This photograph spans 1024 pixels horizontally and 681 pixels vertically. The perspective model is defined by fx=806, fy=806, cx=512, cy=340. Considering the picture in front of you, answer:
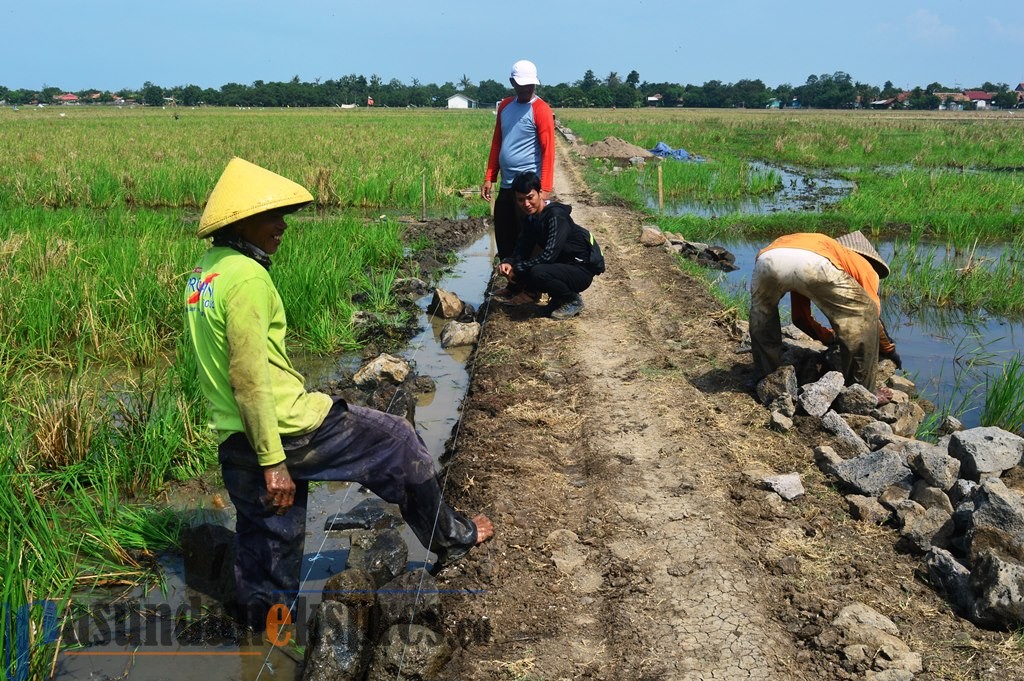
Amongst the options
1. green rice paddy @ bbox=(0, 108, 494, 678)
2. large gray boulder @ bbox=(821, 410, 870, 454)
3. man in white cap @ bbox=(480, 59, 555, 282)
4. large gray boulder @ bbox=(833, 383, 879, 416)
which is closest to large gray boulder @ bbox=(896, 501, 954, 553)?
large gray boulder @ bbox=(821, 410, 870, 454)

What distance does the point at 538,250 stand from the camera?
21.4ft

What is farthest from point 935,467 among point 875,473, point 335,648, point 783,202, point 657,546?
point 783,202

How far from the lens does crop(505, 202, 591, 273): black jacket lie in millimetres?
6367

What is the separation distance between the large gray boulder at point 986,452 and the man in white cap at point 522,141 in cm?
358

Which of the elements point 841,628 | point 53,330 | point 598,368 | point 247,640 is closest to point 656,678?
point 841,628

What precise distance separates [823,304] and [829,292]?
0.10m

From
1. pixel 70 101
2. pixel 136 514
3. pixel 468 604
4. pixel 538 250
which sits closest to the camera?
pixel 468 604

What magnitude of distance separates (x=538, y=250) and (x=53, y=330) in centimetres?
356

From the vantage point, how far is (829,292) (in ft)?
14.6

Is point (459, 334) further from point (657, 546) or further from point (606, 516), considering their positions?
point (657, 546)

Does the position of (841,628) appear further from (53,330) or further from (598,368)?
(53,330)

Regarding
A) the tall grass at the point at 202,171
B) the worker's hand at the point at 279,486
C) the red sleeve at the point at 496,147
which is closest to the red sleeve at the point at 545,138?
the red sleeve at the point at 496,147

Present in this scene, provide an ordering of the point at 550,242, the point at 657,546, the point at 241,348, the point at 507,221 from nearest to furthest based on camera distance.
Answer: the point at 241,348
the point at 657,546
the point at 550,242
the point at 507,221

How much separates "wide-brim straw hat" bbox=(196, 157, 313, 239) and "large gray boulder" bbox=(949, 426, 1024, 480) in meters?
3.15
